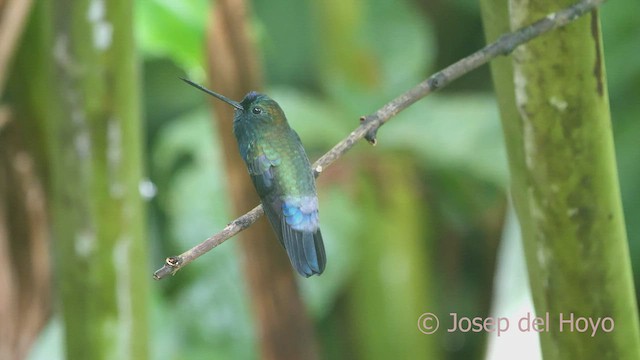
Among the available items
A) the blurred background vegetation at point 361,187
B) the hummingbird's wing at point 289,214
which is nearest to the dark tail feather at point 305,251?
the hummingbird's wing at point 289,214

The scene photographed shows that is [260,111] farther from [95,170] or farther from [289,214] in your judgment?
[95,170]

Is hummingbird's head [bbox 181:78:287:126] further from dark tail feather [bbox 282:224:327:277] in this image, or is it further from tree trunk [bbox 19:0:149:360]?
tree trunk [bbox 19:0:149:360]

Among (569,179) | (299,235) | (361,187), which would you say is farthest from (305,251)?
(361,187)

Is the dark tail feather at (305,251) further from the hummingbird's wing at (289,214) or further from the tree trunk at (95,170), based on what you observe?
the tree trunk at (95,170)

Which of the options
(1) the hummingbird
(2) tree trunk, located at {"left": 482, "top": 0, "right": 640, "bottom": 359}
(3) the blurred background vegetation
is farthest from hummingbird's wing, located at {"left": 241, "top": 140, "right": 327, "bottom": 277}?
(3) the blurred background vegetation

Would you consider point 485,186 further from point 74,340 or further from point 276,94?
point 74,340
